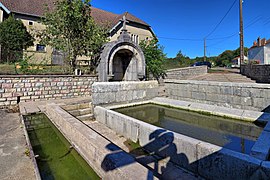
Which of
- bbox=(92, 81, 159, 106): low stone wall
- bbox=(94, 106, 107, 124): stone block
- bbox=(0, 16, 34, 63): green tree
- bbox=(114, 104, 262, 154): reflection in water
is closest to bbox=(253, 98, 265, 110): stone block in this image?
bbox=(114, 104, 262, 154): reflection in water

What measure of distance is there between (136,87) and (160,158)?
14.6 feet

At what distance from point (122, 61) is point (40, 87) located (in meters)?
4.81

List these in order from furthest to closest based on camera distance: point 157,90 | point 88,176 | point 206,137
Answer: point 157,90 → point 206,137 → point 88,176

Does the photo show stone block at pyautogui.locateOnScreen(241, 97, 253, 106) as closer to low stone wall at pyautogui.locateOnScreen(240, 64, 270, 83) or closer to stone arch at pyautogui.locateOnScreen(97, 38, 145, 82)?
stone arch at pyautogui.locateOnScreen(97, 38, 145, 82)

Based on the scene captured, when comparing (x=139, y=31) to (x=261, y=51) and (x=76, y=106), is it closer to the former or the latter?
(x=76, y=106)

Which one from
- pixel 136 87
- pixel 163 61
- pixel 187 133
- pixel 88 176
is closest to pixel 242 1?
pixel 163 61

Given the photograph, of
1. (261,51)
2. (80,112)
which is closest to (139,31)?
(80,112)

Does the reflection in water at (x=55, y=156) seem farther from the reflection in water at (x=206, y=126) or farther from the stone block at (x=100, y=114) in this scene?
the reflection in water at (x=206, y=126)

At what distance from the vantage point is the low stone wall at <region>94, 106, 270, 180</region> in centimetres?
212

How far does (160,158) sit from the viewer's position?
3191mm

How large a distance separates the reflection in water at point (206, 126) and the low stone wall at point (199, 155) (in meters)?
1.19

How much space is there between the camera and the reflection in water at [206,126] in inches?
145

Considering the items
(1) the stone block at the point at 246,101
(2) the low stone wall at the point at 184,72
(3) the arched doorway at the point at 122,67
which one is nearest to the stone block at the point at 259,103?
(1) the stone block at the point at 246,101

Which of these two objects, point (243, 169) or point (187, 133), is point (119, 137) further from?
point (243, 169)
